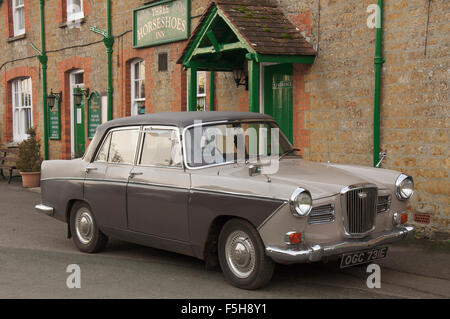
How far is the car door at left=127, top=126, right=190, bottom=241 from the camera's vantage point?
249 inches

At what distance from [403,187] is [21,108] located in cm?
1625

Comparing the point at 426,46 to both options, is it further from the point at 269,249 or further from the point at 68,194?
the point at 68,194

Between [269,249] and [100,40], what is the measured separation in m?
11.7

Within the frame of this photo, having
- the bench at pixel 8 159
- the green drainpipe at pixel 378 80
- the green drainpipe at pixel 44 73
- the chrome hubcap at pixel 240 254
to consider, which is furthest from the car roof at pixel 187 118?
the green drainpipe at pixel 44 73

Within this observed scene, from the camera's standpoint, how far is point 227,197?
582cm

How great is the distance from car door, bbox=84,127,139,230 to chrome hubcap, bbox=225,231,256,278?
158cm

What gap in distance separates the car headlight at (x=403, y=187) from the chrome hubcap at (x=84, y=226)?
360 cm

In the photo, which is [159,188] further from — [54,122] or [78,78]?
[54,122]

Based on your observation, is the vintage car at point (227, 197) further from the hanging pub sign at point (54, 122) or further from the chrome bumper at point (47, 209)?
the hanging pub sign at point (54, 122)

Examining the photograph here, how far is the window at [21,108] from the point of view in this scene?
19733mm

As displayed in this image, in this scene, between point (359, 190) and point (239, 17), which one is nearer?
point (359, 190)

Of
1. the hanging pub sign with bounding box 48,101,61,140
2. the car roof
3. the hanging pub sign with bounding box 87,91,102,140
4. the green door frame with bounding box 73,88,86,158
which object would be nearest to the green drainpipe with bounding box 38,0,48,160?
the hanging pub sign with bounding box 48,101,61,140

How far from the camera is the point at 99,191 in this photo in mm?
7289
